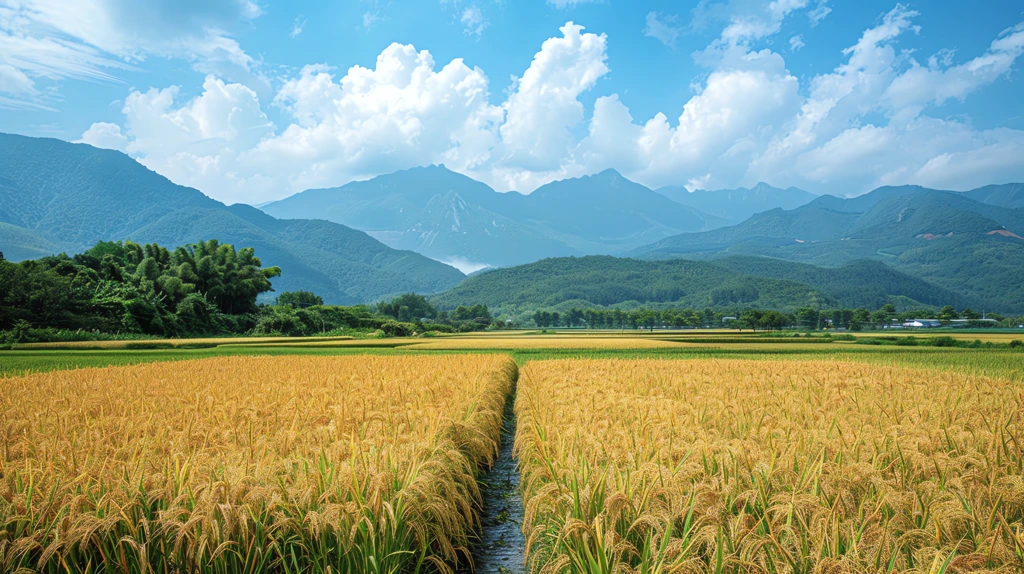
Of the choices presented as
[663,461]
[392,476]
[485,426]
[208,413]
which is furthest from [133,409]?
[663,461]

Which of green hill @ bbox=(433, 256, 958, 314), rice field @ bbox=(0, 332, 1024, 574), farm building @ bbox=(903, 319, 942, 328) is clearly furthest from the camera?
green hill @ bbox=(433, 256, 958, 314)

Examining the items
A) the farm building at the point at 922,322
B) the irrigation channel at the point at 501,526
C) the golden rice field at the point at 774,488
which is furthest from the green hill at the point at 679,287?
the golden rice field at the point at 774,488

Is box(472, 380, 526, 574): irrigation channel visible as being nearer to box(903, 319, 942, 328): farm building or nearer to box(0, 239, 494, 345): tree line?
box(0, 239, 494, 345): tree line

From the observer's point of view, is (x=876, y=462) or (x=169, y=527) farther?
(x=876, y=462)

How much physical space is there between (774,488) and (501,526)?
3.37 meters

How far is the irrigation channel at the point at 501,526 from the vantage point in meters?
5.16

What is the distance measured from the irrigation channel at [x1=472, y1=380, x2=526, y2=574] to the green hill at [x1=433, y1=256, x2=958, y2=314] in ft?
423

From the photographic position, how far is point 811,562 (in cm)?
281

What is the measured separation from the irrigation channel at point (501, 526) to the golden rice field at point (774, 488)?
2.07ft

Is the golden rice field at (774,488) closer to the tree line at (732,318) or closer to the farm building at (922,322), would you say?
the tree line at (732,318)

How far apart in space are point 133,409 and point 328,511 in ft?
18.2

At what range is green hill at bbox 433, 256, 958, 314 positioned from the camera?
13612cm

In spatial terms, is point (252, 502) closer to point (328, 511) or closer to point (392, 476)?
point (328, 511)

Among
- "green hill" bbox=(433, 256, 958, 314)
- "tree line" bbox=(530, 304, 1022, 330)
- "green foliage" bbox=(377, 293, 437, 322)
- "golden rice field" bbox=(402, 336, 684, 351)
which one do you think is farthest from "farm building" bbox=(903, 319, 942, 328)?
"green foliage" bbox=(377, 293, 437, 322)
